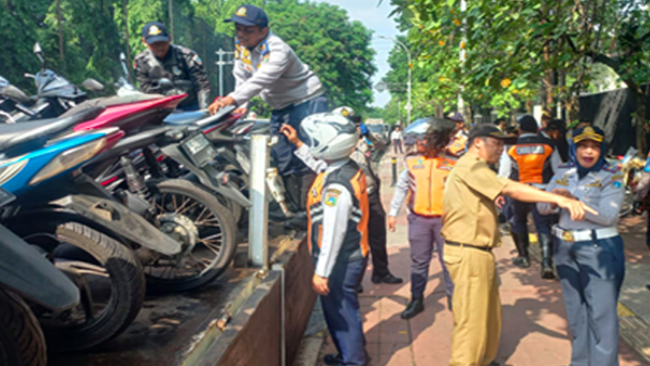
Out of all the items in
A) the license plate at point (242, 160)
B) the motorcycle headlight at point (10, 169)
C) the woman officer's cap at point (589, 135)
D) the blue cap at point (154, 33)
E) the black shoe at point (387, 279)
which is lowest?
the black shoe at point (387, 279)

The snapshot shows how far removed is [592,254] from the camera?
3.88m

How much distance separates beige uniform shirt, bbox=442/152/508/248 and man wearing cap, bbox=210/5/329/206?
1542 millimetres

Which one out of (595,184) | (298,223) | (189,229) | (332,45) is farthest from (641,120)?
(332,45)

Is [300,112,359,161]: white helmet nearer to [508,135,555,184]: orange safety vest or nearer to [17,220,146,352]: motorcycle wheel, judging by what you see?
[17,220,146,352]: motorcycle wheel

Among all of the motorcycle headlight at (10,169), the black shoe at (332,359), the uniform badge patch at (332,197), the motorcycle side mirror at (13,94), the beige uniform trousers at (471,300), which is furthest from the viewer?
the black shoe at (332,359)

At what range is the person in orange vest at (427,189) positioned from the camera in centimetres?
511

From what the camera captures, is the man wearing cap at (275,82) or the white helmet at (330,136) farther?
the man wearing cap at (275,82)

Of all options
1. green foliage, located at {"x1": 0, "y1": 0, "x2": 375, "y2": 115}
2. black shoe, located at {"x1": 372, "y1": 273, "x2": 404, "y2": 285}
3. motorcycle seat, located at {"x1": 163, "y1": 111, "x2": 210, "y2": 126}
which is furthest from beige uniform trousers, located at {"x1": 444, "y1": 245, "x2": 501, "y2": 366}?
green foliage, located at {"x1": 0, "y1": 0, "x2": 375, "y2": 115}

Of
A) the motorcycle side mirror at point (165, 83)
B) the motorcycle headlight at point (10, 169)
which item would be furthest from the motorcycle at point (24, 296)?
the motorcycle side mirror at point (165, 83)

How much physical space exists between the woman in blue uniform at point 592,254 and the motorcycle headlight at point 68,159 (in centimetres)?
272

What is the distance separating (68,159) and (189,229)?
3.52ft

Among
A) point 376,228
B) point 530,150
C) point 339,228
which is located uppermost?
point 339,228

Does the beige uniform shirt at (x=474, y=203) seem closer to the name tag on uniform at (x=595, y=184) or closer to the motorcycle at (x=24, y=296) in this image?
the name tag on uniform at (x=595, y=184)

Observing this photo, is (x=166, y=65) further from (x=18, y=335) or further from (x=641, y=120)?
(x=641, y=120)
